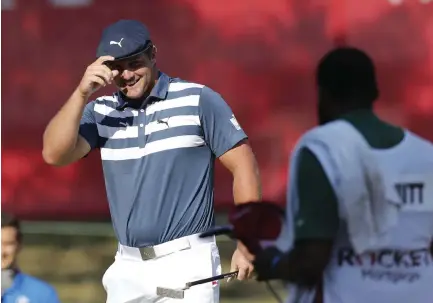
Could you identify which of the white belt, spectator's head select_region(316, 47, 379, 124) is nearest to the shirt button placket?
the white belt

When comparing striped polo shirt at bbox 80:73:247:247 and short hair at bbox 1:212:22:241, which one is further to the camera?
short hair at bbox 1:212:22:241

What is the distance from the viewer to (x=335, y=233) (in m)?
2.37

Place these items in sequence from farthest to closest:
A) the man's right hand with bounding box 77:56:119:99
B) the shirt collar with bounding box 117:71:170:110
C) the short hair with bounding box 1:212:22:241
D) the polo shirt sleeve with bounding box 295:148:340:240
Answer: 1. the short hair with bounding box 1:212:22:241
2. the shirt collar with bounding box 117:71:170:110
3. the man's right hand with bounding box 77:56:119:99
4. the polo shirt sleeve with bounding box 295:148:340:240

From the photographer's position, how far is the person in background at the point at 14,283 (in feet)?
13.3

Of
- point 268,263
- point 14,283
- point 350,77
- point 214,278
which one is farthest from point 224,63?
point 268,263

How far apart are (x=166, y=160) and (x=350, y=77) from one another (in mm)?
1085

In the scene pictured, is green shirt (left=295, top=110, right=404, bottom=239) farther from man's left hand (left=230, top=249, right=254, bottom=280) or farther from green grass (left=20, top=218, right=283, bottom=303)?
green grass (left=20, top=218, right=283, bottom=303)

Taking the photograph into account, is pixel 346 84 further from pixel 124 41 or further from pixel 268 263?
pixel 124 41

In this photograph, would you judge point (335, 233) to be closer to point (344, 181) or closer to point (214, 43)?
point (344, 181)

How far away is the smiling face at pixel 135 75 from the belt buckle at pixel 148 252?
52 centimetres

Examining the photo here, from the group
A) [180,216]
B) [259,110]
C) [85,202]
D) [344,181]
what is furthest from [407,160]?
[85,202]

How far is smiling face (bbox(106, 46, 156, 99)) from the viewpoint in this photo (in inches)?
138

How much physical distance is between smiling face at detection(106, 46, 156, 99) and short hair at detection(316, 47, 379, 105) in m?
1.09

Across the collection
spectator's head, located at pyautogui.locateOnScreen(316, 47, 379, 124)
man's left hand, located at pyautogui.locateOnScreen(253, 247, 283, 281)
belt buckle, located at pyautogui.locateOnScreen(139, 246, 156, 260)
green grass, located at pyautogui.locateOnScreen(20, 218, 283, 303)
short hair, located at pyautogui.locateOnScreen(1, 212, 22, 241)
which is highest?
spectator's head, located at pyautogui.locateOnScreen(316, 47, 379, 124)
